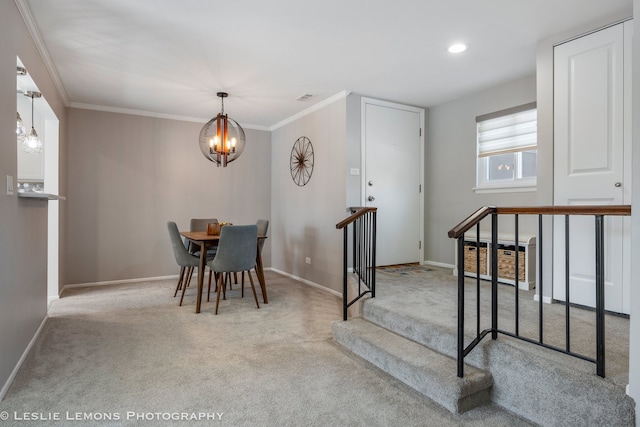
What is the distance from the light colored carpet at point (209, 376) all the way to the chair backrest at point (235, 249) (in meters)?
0.47

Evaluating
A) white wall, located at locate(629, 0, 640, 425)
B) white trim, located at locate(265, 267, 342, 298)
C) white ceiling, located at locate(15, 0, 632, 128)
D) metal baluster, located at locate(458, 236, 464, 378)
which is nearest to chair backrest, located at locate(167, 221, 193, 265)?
white ceiling, located at locate(15, 0, 632, 128)

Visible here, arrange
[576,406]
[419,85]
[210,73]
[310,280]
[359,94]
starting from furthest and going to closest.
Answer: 1. [310,280]
2. [359,94]
3. [419,85]
4. [210,73]
5. [576,406]

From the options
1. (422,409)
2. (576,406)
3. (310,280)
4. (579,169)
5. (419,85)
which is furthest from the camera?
(310,280)

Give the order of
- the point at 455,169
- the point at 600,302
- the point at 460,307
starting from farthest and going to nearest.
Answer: the point at 455,169, the point at 460,307, the point at 600,302

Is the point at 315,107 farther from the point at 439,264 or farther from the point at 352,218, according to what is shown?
the point at 439,264

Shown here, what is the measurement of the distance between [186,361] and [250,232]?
1445mm

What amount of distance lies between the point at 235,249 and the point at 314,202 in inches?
61.9

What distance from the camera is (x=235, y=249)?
3645 mm

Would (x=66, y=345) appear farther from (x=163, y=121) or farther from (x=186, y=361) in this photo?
(x=163, y=121)

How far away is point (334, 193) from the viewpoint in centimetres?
447

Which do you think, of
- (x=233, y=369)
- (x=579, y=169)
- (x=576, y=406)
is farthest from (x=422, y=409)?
(x=579, y=169)

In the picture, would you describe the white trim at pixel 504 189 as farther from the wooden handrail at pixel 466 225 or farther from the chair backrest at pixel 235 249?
the chair backrest at pixel 235 249

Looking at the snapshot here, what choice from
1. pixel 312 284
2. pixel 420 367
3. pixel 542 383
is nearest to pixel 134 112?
pixel 312 284

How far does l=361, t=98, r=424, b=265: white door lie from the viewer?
4.43m
